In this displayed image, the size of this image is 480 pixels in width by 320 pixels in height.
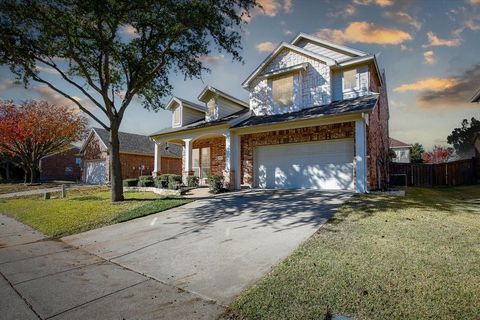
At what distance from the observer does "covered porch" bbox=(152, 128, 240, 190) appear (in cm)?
1519

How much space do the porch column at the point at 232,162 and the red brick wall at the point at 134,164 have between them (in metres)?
16.4

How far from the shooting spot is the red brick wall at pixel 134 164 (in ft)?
89.8

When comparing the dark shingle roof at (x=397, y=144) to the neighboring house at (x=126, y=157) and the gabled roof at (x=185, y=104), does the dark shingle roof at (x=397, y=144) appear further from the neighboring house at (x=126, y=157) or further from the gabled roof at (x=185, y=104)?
the gabled roof at (x=185, y=104)

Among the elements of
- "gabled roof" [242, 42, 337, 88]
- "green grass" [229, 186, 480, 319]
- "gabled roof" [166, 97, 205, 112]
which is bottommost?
"green grass" [229, 186, 480, 319]

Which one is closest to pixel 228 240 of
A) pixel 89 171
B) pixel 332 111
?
pixel 332 111

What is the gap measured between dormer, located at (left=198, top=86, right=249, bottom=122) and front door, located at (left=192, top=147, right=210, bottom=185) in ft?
8.63

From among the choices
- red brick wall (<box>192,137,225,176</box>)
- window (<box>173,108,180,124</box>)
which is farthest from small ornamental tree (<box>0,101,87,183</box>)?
red brick wall (<box>192,137,225,176</box>)

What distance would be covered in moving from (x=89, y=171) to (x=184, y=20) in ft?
86.0

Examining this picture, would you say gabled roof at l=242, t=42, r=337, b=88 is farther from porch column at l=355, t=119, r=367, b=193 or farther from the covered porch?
porch column at l=355, t=119, r=367, b=193

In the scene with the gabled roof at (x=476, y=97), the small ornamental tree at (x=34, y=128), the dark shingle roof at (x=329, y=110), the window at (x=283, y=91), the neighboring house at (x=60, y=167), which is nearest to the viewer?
the dark shingle roof at (x=329, y=110)

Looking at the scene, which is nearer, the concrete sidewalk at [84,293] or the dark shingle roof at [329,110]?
the concrete sidewalk at [84,293]

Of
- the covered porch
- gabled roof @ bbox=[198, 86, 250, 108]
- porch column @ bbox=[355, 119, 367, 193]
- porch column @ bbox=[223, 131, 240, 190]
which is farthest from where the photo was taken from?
gabled roof @ bbox=[198, 86, 250, 108]

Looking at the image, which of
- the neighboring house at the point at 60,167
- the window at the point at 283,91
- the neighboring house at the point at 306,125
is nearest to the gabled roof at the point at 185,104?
the neighboring house at the point at 306,125

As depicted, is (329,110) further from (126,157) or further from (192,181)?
(126,157)
